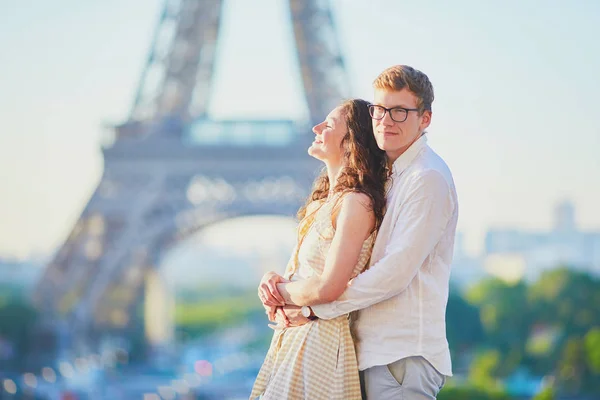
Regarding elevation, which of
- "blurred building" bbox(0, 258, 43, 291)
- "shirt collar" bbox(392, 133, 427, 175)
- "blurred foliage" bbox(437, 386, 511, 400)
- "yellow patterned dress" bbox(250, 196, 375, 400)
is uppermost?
"shirt collar" bbox(392, 133, 427, 175)

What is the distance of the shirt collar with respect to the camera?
2852 millimetres

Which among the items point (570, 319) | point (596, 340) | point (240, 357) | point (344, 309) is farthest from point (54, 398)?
point (240, 357)

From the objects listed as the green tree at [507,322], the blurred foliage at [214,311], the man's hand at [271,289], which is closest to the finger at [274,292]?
the man's hand at [271,289]

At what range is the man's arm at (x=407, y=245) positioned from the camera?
2.68 meters

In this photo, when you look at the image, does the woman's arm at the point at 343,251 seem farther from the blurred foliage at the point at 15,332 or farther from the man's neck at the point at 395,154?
the blurred foliage at the point at 15,332

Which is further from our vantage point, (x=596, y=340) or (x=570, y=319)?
(x=570, y=319)

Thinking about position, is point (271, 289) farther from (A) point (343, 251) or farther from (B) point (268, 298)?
(A) point (343, 251)

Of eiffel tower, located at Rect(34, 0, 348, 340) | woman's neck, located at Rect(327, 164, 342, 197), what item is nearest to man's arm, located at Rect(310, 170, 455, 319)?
woman's neck, located at Rect(327, 164, 342, 197)

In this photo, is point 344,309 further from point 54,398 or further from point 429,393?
point 54,398

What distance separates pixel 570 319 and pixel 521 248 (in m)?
55.9

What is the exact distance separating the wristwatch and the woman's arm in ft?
0.05

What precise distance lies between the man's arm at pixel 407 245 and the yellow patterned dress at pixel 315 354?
3.1 inches

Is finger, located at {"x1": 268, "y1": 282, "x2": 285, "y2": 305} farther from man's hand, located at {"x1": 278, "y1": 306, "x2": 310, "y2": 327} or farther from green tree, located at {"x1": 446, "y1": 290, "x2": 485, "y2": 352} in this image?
green tree, located at {"x1": 446, "y1": 290, "x2": 485, "y2": 352}

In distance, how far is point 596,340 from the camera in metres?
21.9
